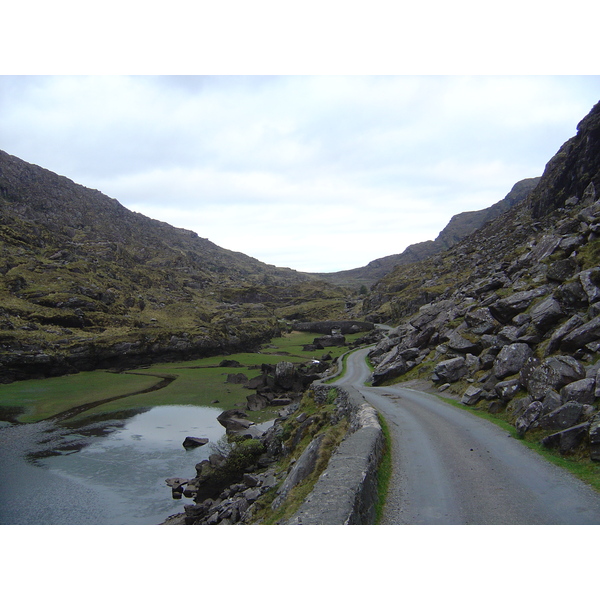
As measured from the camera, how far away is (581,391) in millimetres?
16125

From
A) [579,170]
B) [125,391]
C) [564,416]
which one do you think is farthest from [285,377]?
[579,170]

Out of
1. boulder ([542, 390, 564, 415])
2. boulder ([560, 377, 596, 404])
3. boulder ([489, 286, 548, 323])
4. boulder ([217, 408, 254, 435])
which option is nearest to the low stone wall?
boulder ([542, 390, 564, 415])

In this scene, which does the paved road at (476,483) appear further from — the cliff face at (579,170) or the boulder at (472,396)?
the cliff face at (579,170)

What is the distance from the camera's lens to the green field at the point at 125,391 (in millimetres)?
50500

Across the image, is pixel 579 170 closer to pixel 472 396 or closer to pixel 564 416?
pixel 472 396

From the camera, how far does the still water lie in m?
25.4

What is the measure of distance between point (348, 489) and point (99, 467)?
1173 inches

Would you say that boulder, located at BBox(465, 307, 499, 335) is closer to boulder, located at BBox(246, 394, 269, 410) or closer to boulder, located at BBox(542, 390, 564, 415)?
boulder, located at BBox(542, 390, 564, 415)

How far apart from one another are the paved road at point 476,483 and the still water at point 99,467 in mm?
18467

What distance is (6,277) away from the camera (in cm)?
9425

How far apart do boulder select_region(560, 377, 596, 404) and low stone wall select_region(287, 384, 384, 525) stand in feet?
28.2

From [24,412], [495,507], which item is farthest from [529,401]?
[24,412]

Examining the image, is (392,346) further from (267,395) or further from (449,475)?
(449,475)

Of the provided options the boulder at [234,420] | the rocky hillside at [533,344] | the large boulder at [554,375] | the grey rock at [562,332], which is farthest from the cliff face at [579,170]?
the boulder at [234,420]
